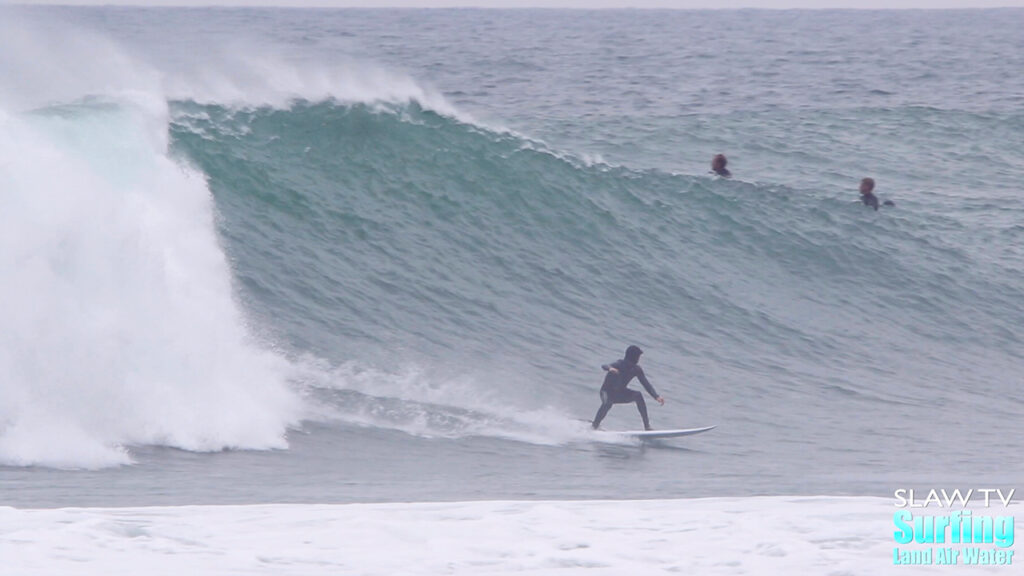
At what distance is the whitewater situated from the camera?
7.63 metres

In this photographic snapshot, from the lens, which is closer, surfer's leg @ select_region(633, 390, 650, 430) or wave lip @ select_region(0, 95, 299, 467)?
wave lip @ select_region(0, 95, 299, 467)

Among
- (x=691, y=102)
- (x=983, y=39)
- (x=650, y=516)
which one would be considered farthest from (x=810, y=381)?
(x=983, y=39)

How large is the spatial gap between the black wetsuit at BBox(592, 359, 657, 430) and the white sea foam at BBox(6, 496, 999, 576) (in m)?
3.91

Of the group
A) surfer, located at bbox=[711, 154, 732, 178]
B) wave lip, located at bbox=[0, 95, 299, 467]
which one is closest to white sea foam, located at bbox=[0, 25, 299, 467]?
wave lip, located at bbox=[0, 95, 299, 467]

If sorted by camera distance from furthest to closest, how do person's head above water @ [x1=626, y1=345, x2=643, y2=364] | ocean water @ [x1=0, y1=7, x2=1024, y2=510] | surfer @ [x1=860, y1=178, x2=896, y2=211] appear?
surfer @ [x1=860, y1=178, x2=896, y2=211] < person's head above water @ [x1=626, y1=345, x2=643, y2=364] < ocean water @ [x1=0, y1=7, x2=1024, y2=510]

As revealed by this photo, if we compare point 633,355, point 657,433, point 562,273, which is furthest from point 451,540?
point 562,273

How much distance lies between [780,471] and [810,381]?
13.7 feet

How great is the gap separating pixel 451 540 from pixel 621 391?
515cm

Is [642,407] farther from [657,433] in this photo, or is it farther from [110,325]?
[110,325]

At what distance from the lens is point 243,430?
35.3ft

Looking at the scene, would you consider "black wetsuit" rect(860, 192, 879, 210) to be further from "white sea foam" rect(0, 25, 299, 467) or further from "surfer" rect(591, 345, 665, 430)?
"white sea foam" rect(0, 25, 299, 467)

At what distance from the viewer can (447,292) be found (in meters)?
15.7

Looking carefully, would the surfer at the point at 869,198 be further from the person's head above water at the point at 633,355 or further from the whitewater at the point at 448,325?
the person's head above water at the point at 633,355

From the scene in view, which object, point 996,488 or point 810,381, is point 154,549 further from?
point 810,381
